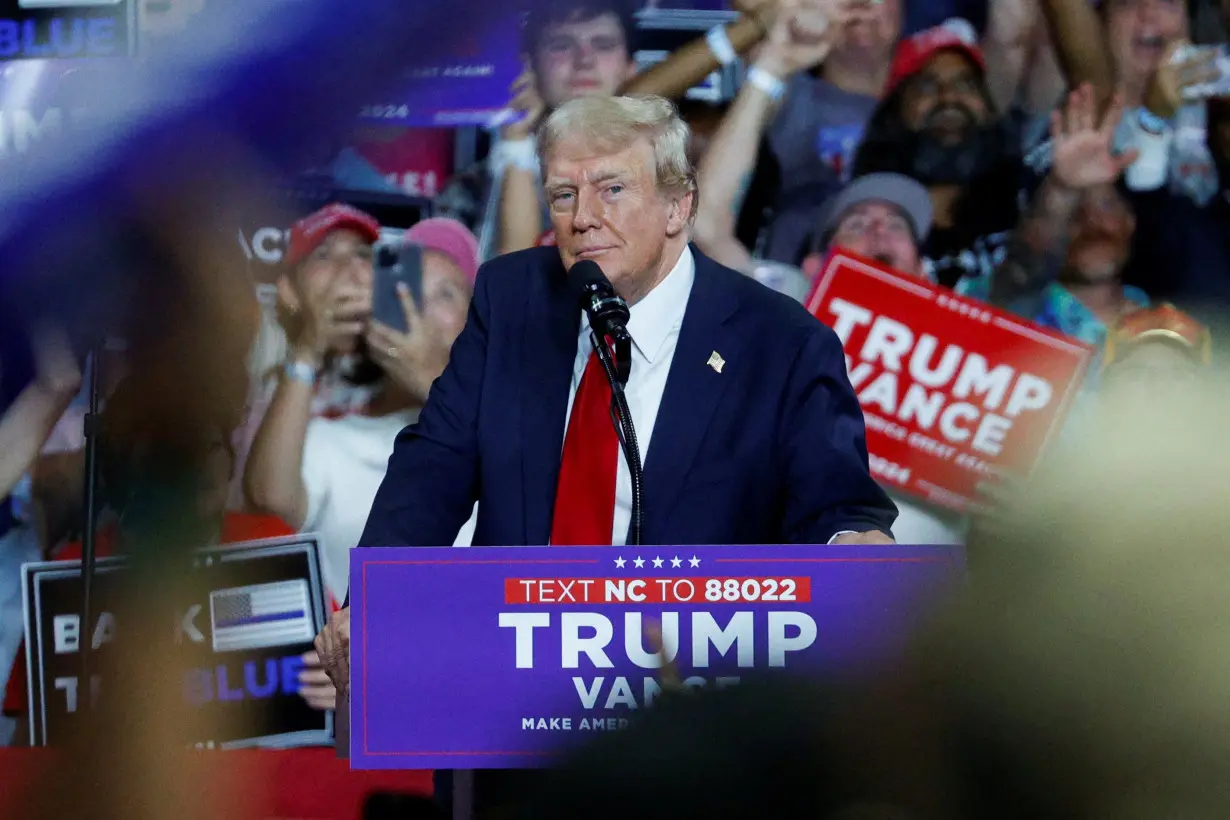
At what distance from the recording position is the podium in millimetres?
1509

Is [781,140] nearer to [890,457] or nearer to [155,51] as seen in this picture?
[890,457]

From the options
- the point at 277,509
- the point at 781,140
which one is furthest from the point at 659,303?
the point at 277,509

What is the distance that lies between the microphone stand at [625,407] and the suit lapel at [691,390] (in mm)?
203

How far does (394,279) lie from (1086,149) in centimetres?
172

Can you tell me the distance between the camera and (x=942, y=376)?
142 inches

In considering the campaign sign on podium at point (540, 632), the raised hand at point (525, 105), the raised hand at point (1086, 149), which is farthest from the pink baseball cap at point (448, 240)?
the campaign sign on podium at point (540, 632)

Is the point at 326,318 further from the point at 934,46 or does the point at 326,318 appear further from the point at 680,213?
the point at 680,213

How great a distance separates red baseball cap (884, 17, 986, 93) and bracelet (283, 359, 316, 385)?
1.59 metres

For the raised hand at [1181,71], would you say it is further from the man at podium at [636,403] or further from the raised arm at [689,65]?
the man at podium at [636,403]

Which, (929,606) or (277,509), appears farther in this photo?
(277,509)

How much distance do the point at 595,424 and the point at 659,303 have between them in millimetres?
228

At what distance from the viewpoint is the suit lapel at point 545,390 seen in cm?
195

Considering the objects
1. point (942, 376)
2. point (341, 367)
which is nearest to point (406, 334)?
point (341, 367)

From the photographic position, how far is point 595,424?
1960mm
